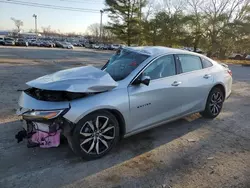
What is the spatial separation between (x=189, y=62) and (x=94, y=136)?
2408mm

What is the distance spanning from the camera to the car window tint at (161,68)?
3549 mm

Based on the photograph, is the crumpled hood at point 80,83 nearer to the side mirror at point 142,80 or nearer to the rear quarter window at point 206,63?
the side mirror at point 142,80

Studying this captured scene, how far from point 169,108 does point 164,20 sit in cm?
3594

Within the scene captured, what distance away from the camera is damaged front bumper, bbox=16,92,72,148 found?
2721 mm

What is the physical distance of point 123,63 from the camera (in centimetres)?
378

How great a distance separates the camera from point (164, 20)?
3684cm

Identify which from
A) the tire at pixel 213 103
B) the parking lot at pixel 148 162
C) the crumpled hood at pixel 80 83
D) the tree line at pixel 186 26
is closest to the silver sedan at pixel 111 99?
the crumpled hood at pixel 80 83

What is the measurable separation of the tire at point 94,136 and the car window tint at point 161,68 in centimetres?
99

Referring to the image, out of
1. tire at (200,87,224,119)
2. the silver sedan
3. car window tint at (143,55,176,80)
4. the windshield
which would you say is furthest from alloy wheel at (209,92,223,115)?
the windshield

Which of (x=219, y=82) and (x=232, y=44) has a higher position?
(x=232, y=44)

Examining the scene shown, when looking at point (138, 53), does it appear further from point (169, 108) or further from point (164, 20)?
point (164, 20)

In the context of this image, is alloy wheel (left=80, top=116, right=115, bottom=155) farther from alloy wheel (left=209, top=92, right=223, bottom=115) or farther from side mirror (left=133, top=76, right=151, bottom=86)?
alloy wheel (left=209, top=92, right=223, bottom=115)

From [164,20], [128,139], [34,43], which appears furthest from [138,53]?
[34,43]

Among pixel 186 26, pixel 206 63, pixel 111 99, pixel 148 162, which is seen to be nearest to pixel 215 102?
pixel 206 63
